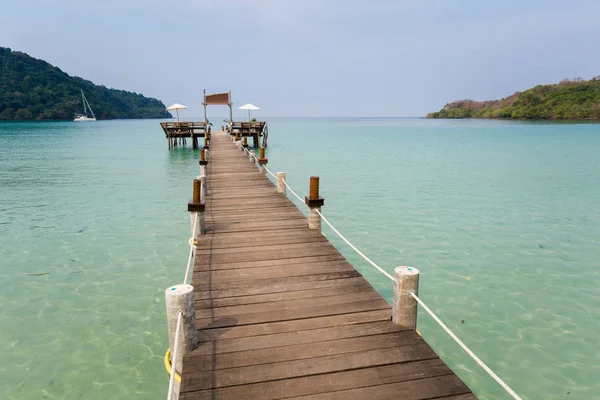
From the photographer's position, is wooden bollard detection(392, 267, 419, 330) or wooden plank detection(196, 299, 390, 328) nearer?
wooden bollard detection(392, 267, 419, 330)

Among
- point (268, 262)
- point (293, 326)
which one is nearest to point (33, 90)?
point (268, 262)

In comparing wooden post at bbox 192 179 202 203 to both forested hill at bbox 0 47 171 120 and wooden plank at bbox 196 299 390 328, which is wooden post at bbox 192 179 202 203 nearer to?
wooden plank at bbox 196 299 390 328

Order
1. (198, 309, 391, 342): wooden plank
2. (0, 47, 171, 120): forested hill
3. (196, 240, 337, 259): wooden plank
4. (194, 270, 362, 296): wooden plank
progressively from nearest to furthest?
1. (198, 309, 391, 342): wooden plank
2. (194, 270, 362, 296): wooden plank
3. (196, 240, 337, 259): wooden plank
4. (0, 47, 171, 120): forested hill

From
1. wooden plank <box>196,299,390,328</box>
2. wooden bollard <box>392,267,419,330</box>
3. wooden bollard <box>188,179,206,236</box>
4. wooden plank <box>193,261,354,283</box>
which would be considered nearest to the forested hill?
wooden bollard <box>188,179,206,236</box>

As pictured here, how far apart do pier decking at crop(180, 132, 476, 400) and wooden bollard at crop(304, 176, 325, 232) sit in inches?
23.6

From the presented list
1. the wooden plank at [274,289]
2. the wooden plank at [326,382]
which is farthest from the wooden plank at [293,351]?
the wooden plank at [274,289]

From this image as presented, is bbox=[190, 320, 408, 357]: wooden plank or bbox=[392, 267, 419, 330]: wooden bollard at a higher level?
bbox=[392, 267, 419, 330]: wooden bollard

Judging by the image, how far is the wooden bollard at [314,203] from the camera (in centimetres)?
812

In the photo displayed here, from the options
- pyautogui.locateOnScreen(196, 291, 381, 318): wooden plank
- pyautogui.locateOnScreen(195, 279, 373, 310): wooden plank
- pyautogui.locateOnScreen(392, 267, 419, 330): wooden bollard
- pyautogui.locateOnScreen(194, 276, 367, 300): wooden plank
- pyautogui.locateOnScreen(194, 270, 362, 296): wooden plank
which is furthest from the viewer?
pyautogui.locateOnScreen(194, 270, 362, 296): wooden plank

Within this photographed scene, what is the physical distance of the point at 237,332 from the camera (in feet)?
14.8

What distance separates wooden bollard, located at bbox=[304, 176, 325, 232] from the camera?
8125mm

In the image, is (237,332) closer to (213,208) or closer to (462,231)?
(213,208)

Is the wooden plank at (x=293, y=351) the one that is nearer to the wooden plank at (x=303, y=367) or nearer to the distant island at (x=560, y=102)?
the wooden plank at (x=303, y=367)

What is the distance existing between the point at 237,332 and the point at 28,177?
2657 centimetres
